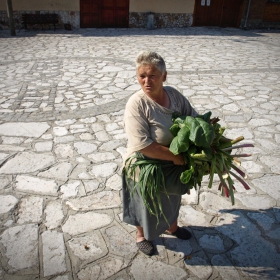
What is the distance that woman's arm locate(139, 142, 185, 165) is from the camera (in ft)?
A: 6.62

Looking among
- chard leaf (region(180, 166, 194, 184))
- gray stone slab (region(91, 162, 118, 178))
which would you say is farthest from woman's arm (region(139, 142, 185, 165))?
gray stone slab (region(91, 162, 118, 178))

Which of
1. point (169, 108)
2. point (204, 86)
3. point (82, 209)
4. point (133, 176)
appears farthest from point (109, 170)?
point (204, 86)

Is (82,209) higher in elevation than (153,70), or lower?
lower

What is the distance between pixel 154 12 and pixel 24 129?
52.9 feet

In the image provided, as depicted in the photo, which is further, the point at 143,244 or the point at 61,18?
the point at 61,18

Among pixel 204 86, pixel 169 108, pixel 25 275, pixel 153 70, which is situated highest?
pixel 153 70

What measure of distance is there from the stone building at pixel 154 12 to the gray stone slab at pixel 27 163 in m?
15.4

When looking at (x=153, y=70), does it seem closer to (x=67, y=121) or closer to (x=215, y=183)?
(x=215, y=183)

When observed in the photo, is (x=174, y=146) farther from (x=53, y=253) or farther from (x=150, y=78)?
(x=53, y=253)

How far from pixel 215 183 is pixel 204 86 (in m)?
4.03

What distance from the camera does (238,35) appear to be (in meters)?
16.3

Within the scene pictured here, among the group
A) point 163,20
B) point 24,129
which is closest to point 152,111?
point 24,129

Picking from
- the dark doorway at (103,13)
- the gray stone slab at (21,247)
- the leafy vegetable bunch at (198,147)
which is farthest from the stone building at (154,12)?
the leafy vegetable bunch at (198,147)

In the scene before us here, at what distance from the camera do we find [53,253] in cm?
252
